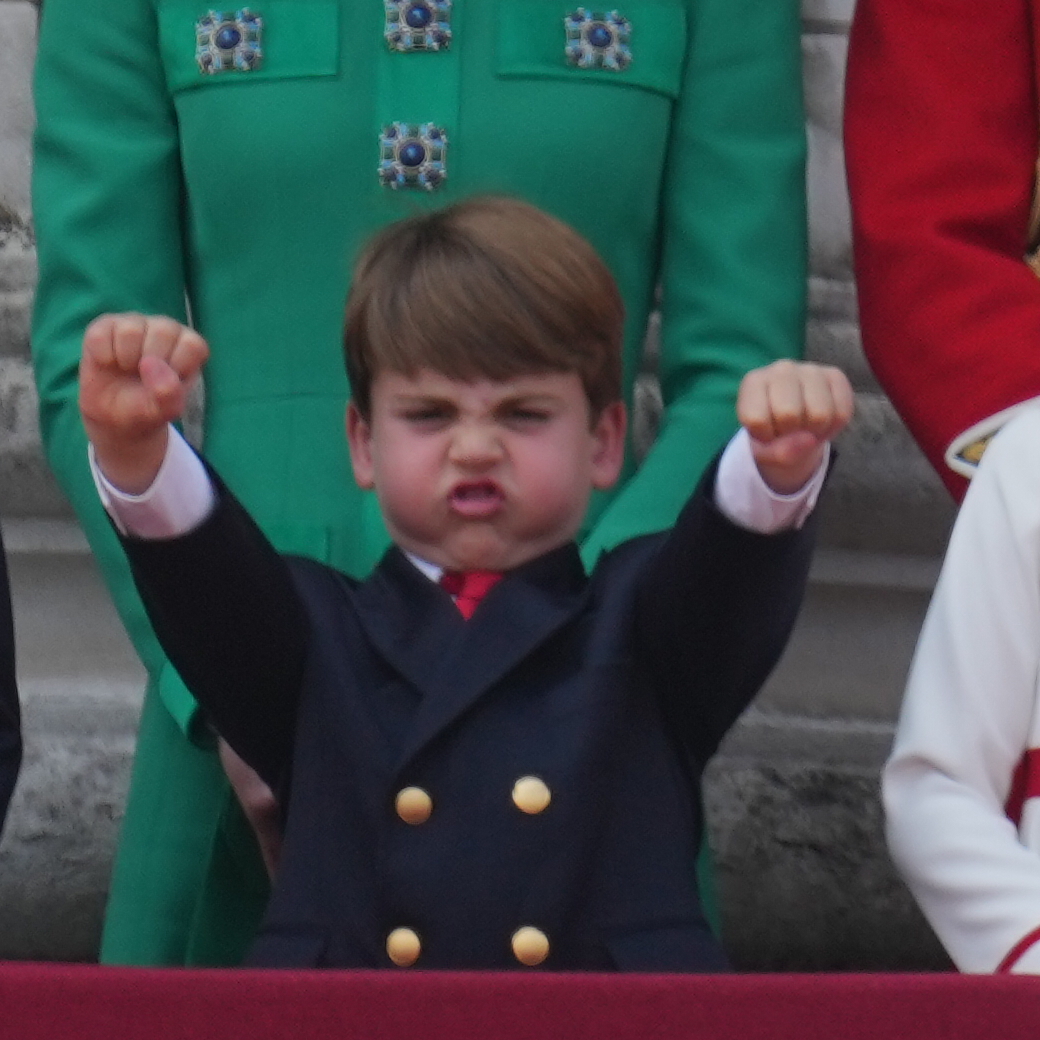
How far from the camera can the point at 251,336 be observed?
6.45 ft

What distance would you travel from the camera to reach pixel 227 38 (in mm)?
1971

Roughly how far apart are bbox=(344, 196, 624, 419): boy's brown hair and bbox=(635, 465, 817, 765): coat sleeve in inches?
7.0

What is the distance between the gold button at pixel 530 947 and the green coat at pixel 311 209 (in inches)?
15.1

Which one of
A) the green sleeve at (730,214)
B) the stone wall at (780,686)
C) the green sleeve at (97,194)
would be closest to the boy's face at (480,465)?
the green sleeve at (730,214)

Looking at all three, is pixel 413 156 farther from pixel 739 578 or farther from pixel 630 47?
pixel 739 578

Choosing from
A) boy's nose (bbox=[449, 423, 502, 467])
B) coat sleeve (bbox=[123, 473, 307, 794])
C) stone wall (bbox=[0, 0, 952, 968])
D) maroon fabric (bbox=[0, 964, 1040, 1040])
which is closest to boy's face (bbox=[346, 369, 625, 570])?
boy's nose (bbox=[449, 423, 502, 467])

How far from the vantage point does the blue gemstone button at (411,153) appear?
6.40 feet

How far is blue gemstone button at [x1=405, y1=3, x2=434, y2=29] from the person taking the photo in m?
1.98

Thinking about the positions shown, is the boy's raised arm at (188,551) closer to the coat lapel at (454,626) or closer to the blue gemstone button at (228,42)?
the coat lapel at (454,626)

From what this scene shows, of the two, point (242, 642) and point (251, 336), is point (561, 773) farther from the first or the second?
point (251, 336)

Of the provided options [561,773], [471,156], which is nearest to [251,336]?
[471,156]

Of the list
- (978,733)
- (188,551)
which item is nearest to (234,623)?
(188,551)

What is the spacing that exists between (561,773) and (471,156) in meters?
0.58

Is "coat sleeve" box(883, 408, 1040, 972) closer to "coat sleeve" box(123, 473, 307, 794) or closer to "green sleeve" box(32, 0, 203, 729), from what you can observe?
"coat sleeve" box(123, 473, 307, 794)
